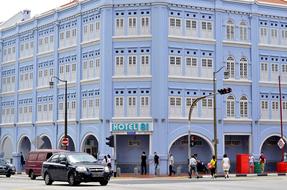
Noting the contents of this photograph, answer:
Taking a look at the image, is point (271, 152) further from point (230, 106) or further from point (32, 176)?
point (32, 176)

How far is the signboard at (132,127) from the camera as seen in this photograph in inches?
1953

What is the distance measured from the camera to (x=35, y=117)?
6000cm

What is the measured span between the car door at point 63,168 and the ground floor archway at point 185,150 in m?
21.4

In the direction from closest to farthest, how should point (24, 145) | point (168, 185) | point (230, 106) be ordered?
point (168, 185) < point (230, 106) < point (24, 145)

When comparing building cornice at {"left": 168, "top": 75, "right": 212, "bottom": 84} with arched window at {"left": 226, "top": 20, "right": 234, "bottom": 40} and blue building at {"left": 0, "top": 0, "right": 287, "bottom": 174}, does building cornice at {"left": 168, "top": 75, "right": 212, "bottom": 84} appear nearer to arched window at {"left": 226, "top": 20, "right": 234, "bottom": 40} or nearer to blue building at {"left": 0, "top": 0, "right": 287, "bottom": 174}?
blue building at {"left": 0, "top": 0, "right": 287, "bottom": 174}

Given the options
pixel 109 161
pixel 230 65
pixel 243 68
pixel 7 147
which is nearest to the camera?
pixel 109 161

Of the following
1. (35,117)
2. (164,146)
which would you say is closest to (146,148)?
(164,146)

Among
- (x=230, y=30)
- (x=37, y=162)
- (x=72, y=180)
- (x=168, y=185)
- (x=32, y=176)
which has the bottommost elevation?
(x=32, y=176)

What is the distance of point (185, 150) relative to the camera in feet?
171

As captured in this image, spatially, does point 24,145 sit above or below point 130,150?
above

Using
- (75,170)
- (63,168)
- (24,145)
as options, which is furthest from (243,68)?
(75,170)

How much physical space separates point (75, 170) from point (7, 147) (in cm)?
3915

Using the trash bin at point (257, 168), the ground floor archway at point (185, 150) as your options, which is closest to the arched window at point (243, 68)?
the ground floor archway at point (185, 150)

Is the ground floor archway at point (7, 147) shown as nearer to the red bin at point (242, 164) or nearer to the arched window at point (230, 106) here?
the arched window at point (230, 106)
